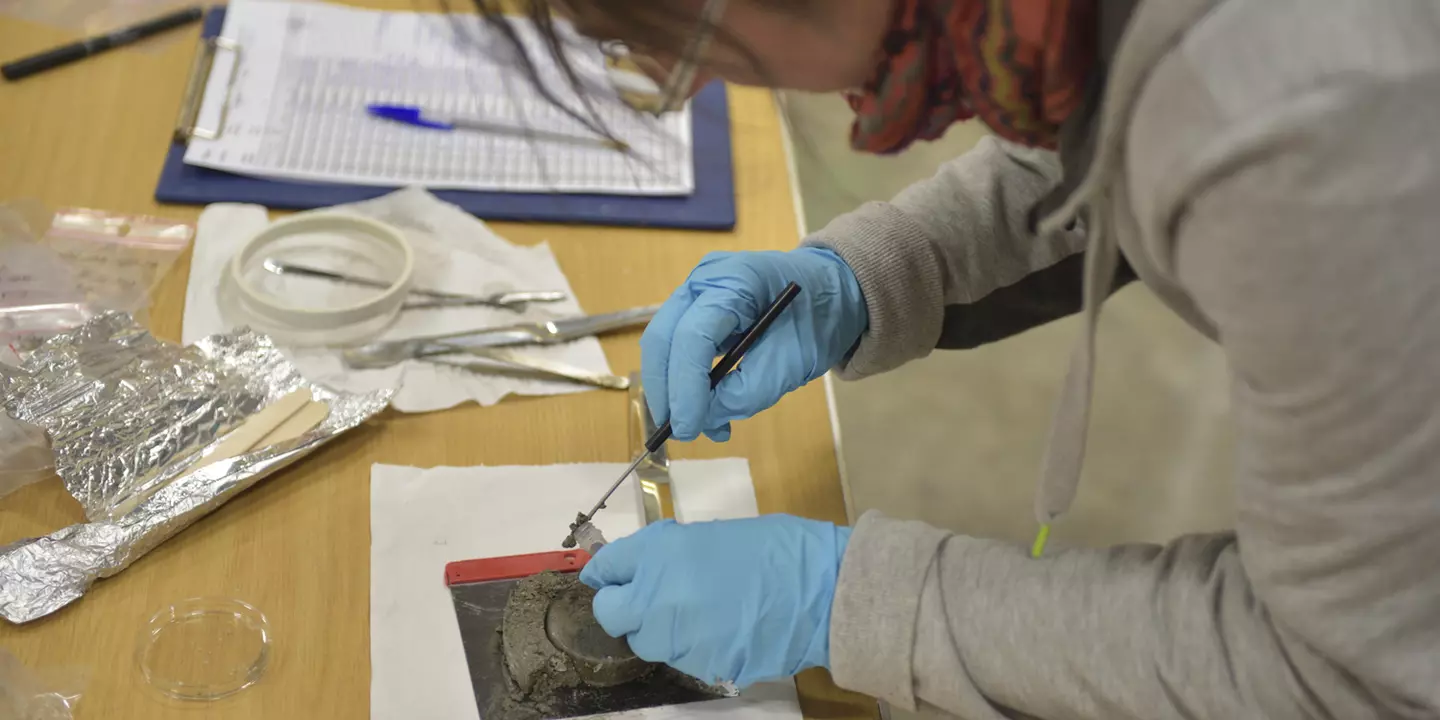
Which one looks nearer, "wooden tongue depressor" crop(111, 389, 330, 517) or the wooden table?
the wooden table

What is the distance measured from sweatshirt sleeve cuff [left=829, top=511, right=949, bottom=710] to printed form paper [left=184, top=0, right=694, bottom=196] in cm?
55

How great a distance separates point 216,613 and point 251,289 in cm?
34

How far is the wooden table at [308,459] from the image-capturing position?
2.46ft

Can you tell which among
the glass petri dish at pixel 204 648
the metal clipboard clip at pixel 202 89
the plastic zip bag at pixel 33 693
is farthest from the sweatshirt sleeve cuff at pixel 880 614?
the metal clipboard clip at pixel 202 89

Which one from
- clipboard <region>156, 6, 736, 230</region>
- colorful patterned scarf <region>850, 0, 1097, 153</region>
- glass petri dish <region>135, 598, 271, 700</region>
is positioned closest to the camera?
colorful patterned scarf <region>850, 0, 1097, 153</region>

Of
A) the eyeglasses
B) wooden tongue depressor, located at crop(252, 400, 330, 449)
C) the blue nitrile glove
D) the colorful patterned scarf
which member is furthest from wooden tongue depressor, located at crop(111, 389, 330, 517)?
the colorful patterned scarf

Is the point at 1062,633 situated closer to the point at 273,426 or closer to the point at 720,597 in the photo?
the point at 720,597

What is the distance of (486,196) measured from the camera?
1167mm

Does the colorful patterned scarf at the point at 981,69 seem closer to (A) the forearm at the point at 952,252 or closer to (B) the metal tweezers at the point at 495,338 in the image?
(A) the forearm at the point at 952,252

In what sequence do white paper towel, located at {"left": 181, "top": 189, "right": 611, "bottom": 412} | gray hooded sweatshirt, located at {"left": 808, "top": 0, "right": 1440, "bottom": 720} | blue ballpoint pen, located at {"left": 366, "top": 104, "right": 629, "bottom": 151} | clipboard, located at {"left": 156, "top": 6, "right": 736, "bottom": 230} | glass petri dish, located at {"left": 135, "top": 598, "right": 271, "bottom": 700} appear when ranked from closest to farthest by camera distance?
gray hooded sweatshirt, located at {"left": 808, "top": 0, "right": 1440, "bottom": 720} < glass petri dish, located at {"left": 135, "top": 598, "right": 271, "bottom": 700} < white paper towel, located at {"left": 181, "top": 189, "right": 611, "bottom": 412} < clipboard, located at {"left": 156, "top": 6, "right": 736, "bottom": 230} < blue ballpoint pen, located at {"left": 366, "top": 104, "right": 629, "bottom": 151}

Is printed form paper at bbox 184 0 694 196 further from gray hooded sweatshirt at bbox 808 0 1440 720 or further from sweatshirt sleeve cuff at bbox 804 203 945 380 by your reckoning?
gray hooded sweatshirt at bbox 808 0 1440 720

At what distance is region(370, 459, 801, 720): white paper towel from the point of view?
0.76m

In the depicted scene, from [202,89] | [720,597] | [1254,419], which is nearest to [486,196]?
[202,89]

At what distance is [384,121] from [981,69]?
0.81m
